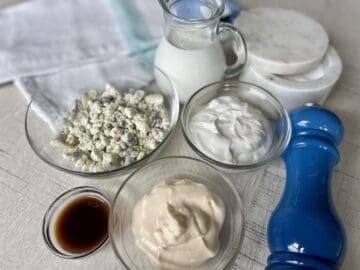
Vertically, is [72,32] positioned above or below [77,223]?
above

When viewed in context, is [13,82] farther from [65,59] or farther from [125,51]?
[125,51]

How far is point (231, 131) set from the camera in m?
0.68

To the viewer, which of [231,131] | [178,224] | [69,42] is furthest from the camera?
[69,42]

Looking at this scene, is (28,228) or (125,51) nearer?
(28,228)

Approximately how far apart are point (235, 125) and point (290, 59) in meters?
0.17

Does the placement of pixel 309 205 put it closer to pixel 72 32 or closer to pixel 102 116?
pixel 102 116

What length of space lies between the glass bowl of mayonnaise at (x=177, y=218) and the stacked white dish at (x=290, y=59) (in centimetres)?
22

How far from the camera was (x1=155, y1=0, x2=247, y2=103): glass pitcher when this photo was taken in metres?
0.69

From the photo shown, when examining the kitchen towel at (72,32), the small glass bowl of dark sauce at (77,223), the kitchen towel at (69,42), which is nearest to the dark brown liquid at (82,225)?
the small glass bowl of dark sauce at (77,223)

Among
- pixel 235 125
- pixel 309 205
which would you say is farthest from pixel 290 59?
pixel 309 205

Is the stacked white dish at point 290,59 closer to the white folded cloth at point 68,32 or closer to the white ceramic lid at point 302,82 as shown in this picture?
the white ceramic lid at point 302,82

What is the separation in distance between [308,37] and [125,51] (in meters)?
0.41

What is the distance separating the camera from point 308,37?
0.75m

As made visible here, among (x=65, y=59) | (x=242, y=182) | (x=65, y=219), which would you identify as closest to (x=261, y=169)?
(x=242, y=182)
